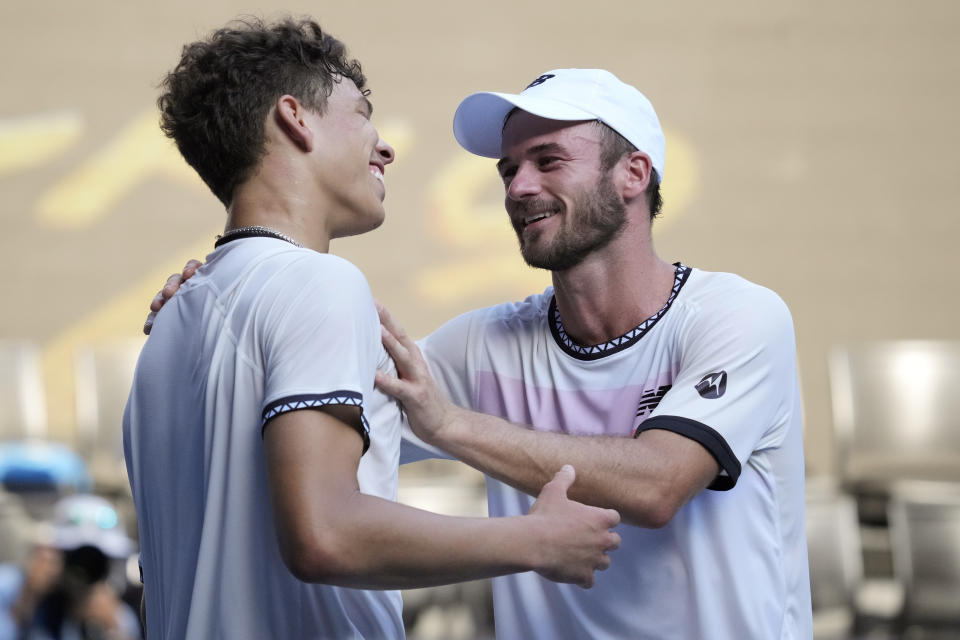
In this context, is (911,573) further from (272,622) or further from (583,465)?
(272,622)

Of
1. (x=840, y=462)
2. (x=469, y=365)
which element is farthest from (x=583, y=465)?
(x=840, y=462)

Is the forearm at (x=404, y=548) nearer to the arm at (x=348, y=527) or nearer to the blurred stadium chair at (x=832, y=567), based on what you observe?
the arm at (x=348, y=527)

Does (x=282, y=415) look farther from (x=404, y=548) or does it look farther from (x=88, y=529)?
(x=88, y=529)

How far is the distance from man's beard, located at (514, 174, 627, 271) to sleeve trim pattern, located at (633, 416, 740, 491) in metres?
0.34

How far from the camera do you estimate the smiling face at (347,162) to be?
1458 mm

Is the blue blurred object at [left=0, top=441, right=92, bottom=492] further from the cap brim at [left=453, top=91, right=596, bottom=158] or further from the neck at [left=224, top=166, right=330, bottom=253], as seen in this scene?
the neck at [left=224, top=166, right=330, bottom=253]

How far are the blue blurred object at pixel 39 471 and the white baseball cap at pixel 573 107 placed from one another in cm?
246

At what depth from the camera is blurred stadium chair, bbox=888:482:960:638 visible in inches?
138

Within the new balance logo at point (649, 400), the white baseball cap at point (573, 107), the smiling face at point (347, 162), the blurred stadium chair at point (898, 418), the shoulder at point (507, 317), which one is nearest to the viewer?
the smiling face at point (347, 162)

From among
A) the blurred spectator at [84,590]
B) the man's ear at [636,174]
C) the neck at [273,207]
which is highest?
the man's ear at [636,174]

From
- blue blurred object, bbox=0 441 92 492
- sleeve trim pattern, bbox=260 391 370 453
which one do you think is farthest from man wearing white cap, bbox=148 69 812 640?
blue blurred object, bbox=0 441 92 492

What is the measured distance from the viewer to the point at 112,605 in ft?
10.3

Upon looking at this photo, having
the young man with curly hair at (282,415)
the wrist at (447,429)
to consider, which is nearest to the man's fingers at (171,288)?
the young man with curly hair at (282,415)

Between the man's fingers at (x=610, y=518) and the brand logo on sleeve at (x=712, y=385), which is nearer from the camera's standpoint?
the man's fingers at (x=610, y=518)
